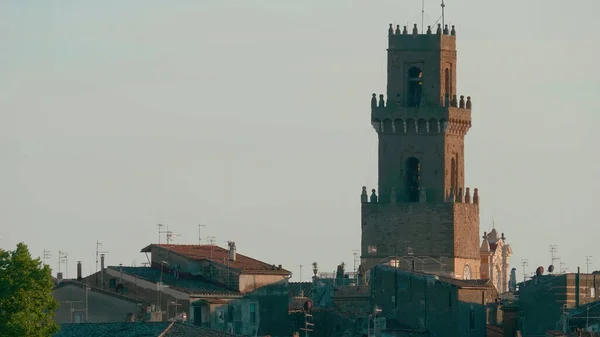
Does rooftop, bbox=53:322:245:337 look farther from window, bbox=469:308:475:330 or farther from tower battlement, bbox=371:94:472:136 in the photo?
tower battlement, bbox=371:94:472:136

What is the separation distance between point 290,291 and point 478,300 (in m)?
17.1

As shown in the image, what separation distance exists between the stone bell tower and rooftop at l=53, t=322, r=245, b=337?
33.9 m

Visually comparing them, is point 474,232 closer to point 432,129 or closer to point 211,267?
point 432,129

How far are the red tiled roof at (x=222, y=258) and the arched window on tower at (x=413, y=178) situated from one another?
1281cm

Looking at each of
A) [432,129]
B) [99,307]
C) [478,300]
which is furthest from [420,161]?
[99,307]

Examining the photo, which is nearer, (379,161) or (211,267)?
(211,267)

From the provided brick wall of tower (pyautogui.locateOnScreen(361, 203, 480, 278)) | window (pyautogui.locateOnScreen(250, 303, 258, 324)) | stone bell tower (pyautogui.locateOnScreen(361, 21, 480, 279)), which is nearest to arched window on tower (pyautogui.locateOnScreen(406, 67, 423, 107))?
stone bell tower (pyautogui.locateOnScreen(361, 21, 480, 279))

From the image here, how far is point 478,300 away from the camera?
479 feet

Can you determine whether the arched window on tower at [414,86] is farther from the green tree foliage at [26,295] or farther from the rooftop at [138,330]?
the green tree foliage at [26,295]

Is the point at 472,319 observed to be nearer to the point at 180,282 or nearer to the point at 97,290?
the point at 180,282

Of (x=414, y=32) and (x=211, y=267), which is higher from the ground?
(x=414, y=32)

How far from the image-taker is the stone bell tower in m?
159

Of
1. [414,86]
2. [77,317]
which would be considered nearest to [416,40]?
[414,86]

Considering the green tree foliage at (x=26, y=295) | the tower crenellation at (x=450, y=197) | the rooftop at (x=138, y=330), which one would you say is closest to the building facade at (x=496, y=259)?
the tower crenellation at (x=450, y=197)
